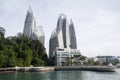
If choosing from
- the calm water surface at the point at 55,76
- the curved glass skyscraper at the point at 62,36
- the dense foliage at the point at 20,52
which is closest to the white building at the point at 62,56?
the curved glass skyscraper at the point at 62,36

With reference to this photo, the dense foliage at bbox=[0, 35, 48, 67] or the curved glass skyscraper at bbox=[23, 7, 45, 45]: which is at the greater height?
the curved glass skyscraper at bbox=[23, 7, 45, 45]

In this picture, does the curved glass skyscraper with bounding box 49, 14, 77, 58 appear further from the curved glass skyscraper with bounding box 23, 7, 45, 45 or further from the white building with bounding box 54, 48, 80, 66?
the white building with bounding box 54, 48, 80, 66

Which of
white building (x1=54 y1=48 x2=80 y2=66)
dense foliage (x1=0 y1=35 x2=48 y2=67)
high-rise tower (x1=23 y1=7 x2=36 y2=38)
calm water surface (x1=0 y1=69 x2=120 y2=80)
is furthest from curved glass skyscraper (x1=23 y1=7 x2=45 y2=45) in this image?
calm water surface (x1=0 y1=69 x2=120 y2=80)

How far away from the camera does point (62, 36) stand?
185 meters

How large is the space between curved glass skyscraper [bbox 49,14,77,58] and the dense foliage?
222ft

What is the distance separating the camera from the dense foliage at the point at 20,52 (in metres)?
83.6

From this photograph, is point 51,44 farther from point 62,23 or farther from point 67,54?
point 67,54

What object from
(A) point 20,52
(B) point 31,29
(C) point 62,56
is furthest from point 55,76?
(B) point 31,29

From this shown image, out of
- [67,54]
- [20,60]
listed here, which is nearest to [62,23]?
[67,54]

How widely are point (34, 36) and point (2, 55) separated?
88.3 m

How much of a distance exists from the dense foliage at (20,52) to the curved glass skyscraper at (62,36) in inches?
2661

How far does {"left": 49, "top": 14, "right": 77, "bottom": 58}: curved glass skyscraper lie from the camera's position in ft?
582

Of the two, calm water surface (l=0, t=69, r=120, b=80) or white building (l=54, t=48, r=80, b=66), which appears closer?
calm water surface (l=0, t=69, r=120, b=80)

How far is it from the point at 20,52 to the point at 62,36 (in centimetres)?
9641
